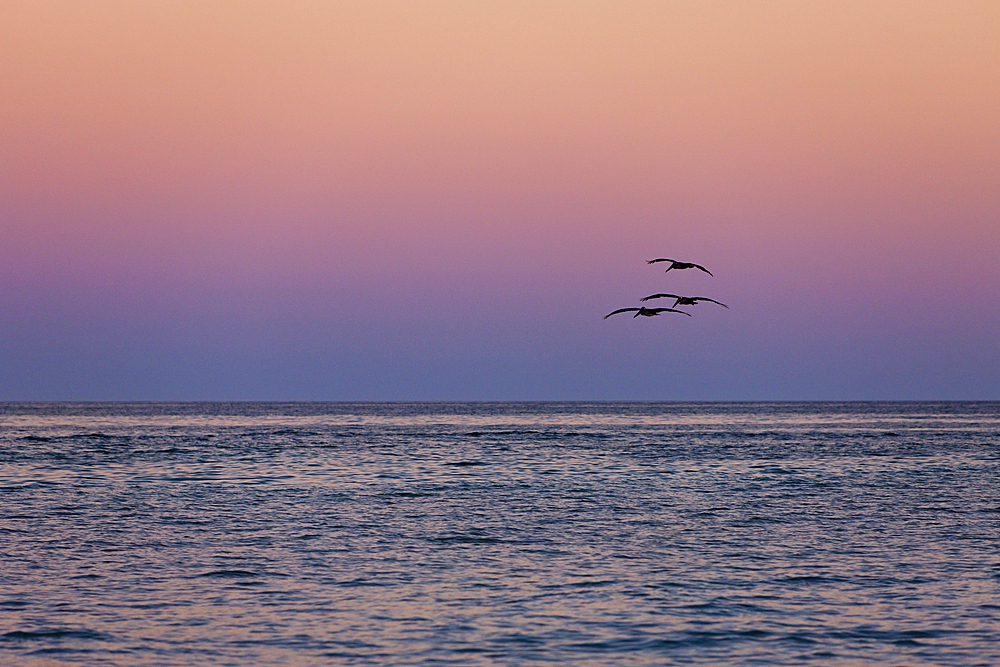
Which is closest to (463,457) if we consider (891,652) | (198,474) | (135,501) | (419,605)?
(198,474)

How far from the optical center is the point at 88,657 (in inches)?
627

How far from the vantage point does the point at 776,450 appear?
234 ft

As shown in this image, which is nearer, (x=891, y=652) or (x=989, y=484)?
(x=891, y=652)

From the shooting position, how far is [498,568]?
2305 centimetres

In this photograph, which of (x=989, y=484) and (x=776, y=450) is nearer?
(x=989, y=484)

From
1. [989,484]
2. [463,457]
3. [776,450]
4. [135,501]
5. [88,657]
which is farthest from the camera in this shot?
[776,450]

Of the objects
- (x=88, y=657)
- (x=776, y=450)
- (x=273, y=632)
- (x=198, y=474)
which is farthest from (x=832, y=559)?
(x=776, y=450)

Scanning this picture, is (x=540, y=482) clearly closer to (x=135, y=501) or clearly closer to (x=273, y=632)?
(x=135, y=501)

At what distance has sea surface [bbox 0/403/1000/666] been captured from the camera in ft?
54.6

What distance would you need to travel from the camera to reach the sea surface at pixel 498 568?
1666 centimetres

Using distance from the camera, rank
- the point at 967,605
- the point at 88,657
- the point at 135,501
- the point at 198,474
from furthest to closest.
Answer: the point at 198,474, the point at 135,501, the point at 967,605, the point at 88,657

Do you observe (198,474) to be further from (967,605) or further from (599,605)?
(967,605)

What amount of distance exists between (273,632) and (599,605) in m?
5.42

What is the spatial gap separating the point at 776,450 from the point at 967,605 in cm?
5302
